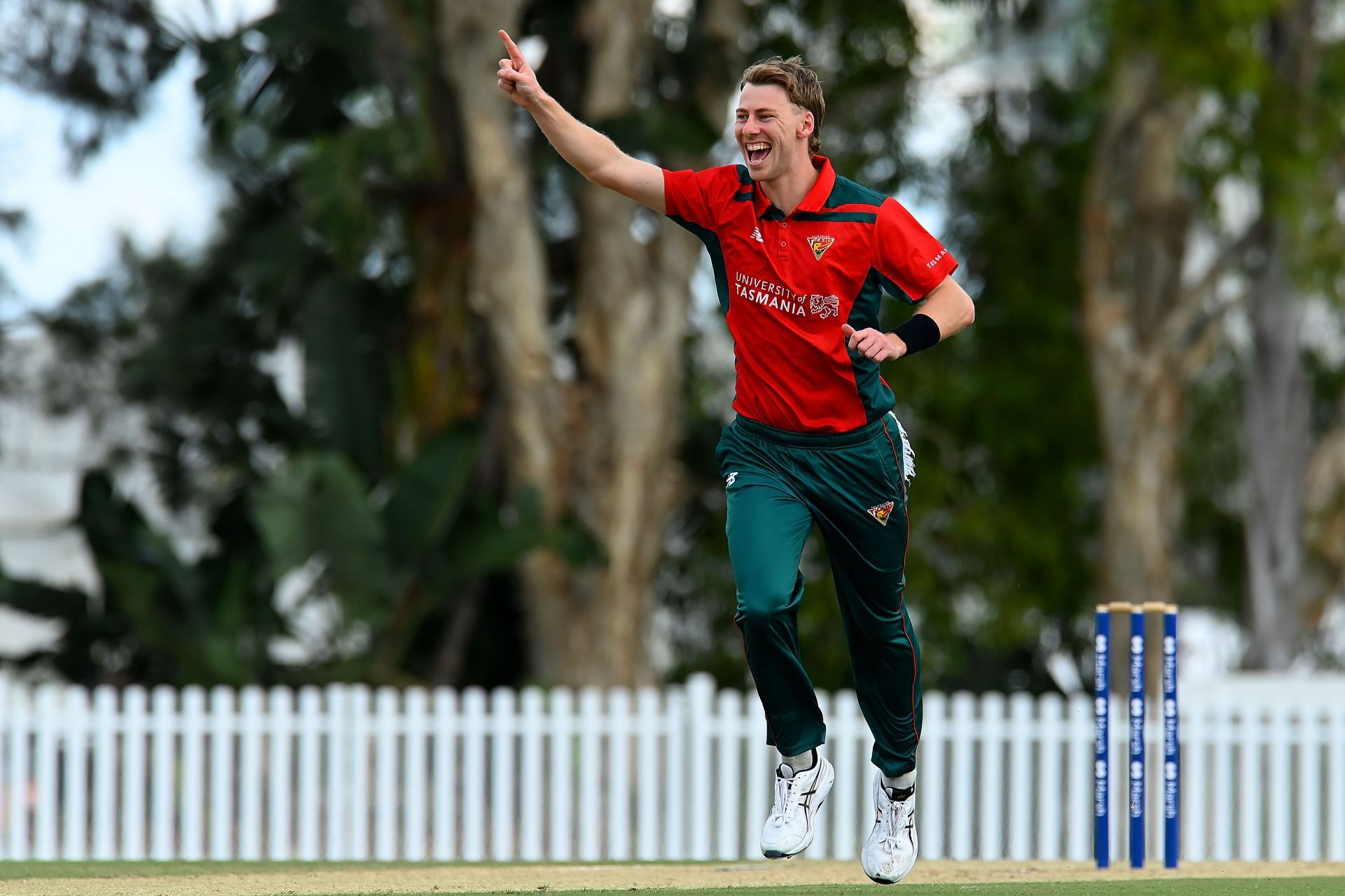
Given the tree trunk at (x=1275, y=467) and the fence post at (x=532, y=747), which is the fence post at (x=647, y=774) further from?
the tree trunk at (x=1275, y=467)

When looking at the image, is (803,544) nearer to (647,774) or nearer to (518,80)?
(518,80)

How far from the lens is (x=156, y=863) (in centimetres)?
812

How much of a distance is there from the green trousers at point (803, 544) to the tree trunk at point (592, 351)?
7.85 metres

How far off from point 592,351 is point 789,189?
8.95 metres

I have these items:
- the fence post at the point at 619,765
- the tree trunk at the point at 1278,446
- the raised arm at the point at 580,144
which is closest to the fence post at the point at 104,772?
the fence post at the point at 619,765

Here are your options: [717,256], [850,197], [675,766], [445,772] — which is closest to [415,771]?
[445,772]

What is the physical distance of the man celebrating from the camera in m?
4.70

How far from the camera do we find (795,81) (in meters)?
4.66

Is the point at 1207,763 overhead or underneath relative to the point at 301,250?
underneath

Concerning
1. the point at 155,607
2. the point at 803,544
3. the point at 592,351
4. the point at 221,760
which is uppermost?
the point at 592,351

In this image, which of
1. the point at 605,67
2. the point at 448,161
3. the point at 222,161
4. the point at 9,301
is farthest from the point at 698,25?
the point at 9,301

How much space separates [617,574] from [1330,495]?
6958 mm

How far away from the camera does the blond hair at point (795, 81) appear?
15.2ft

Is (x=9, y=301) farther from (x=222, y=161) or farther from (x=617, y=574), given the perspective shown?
(x=617, y=574)
